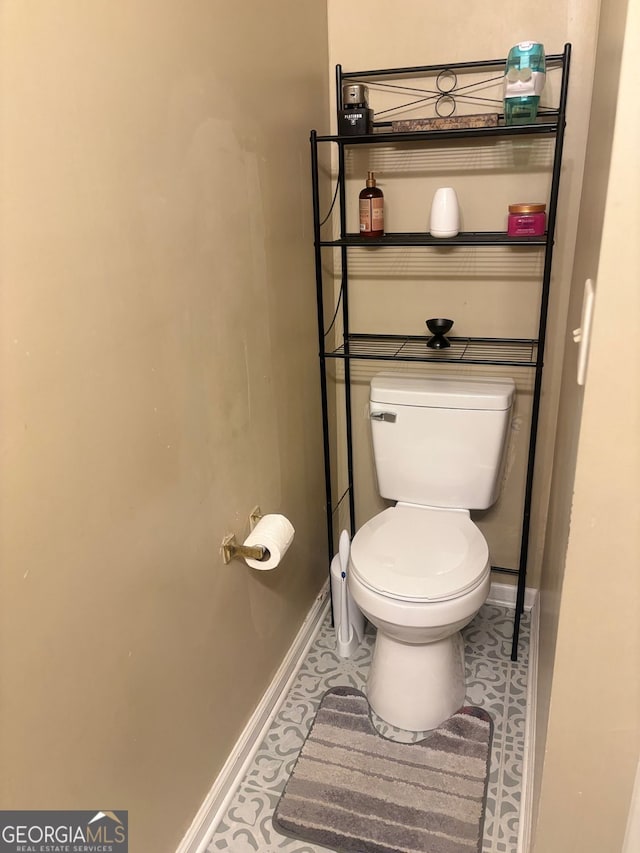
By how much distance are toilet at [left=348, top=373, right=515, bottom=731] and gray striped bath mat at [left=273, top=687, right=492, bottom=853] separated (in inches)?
3.2

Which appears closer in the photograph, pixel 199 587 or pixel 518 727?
pixel 199 587

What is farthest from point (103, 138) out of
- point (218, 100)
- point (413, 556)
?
point (413, 556)

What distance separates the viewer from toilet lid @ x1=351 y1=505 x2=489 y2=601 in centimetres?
162

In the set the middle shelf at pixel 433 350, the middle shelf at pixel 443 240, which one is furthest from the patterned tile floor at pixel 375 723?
the middle shelf at pixel 443 240

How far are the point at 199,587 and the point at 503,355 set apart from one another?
46.2 inches

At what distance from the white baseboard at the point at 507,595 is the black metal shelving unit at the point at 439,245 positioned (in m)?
0.18

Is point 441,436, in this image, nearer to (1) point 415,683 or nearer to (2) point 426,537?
(2) point 426,537

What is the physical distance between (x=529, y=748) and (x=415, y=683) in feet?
1.07

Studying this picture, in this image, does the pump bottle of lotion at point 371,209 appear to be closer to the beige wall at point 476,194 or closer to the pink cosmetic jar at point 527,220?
the beige wall at point 476,194

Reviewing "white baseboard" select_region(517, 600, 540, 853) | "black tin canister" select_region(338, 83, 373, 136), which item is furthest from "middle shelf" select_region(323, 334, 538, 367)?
"white baseboard" select_region(517, 600, 540, 853)

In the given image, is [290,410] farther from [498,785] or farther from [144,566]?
[498,785]

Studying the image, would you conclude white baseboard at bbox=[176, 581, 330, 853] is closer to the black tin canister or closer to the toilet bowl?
the toilet bowl

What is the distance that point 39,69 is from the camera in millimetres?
862

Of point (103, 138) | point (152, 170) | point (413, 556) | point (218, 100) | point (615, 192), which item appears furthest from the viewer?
point (413, 556)
